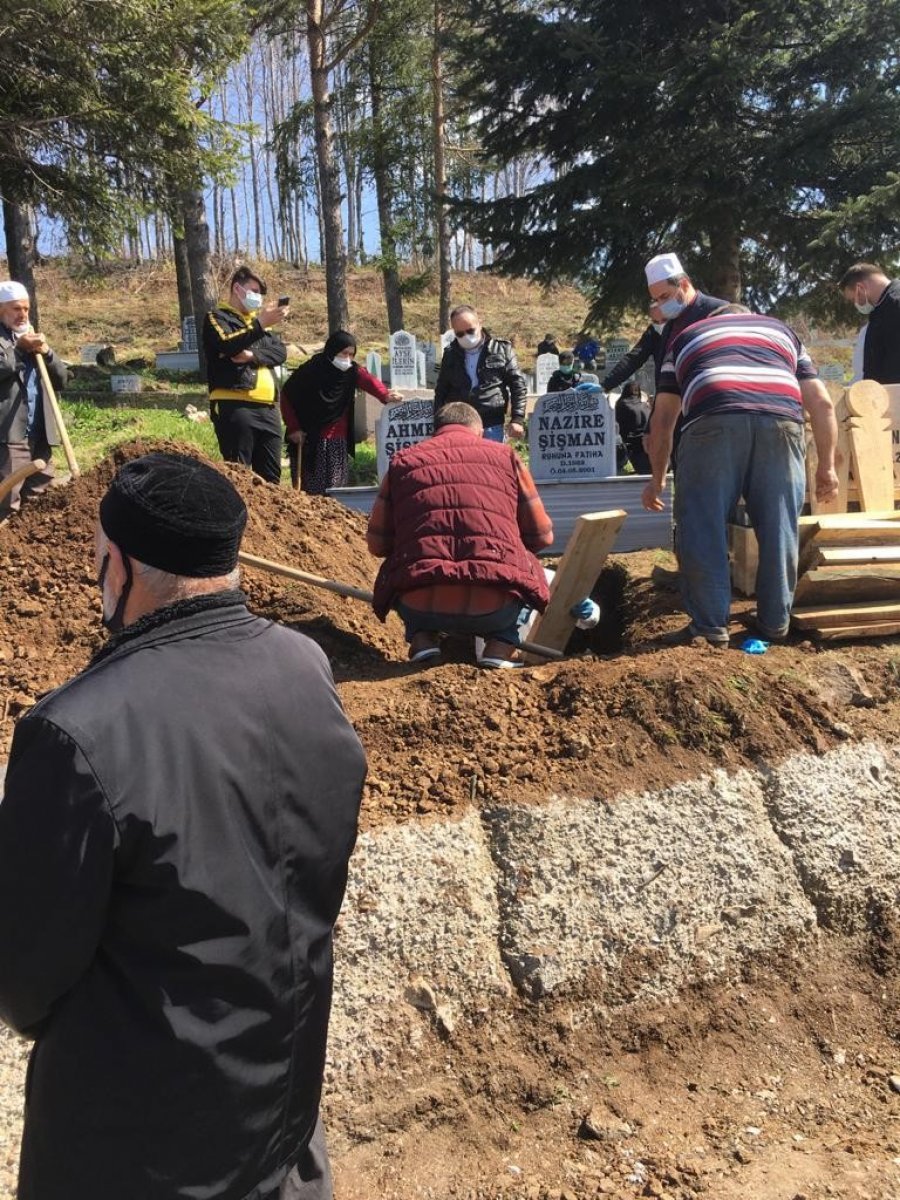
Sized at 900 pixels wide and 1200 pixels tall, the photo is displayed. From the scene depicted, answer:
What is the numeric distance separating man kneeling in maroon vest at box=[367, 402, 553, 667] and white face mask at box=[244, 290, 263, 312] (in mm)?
2633

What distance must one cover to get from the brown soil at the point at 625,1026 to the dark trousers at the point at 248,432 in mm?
2215

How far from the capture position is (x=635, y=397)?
12078mm

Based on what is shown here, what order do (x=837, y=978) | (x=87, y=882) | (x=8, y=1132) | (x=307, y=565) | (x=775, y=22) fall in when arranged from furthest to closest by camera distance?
(x=775, y=22), (x=307, y=565), (x=837, y=978), (x=8, y=1132), (x=87, y=882)

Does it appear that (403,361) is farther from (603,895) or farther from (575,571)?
(603,895)

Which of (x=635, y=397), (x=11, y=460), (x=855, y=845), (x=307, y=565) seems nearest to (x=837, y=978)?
(x=855, y=845)

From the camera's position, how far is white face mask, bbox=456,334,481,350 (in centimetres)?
734

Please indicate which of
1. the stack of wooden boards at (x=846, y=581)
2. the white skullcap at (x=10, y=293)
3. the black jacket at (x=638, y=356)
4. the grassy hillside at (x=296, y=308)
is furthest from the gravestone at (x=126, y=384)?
the stack of wooden boards at (x=846, y=581)

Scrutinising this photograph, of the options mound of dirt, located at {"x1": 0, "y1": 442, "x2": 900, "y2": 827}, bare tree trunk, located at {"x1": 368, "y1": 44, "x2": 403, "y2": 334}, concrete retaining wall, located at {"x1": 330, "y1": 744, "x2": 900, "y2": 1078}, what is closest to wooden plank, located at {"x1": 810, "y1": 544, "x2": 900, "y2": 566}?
mound of dirt, located at {"x1": 0, "y1": 442, "x2": 900, "y2": 827}

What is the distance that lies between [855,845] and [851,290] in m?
4.18

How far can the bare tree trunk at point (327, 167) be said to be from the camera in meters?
16.7

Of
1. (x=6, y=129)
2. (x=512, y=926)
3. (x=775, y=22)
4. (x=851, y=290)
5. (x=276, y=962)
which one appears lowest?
(x=512, y=926)

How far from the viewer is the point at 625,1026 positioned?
304 cm

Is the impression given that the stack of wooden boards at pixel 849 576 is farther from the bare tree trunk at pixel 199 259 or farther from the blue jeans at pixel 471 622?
the bare tree trunk at pixel 199 259

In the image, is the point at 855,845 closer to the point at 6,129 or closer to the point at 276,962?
the point at 276,962
